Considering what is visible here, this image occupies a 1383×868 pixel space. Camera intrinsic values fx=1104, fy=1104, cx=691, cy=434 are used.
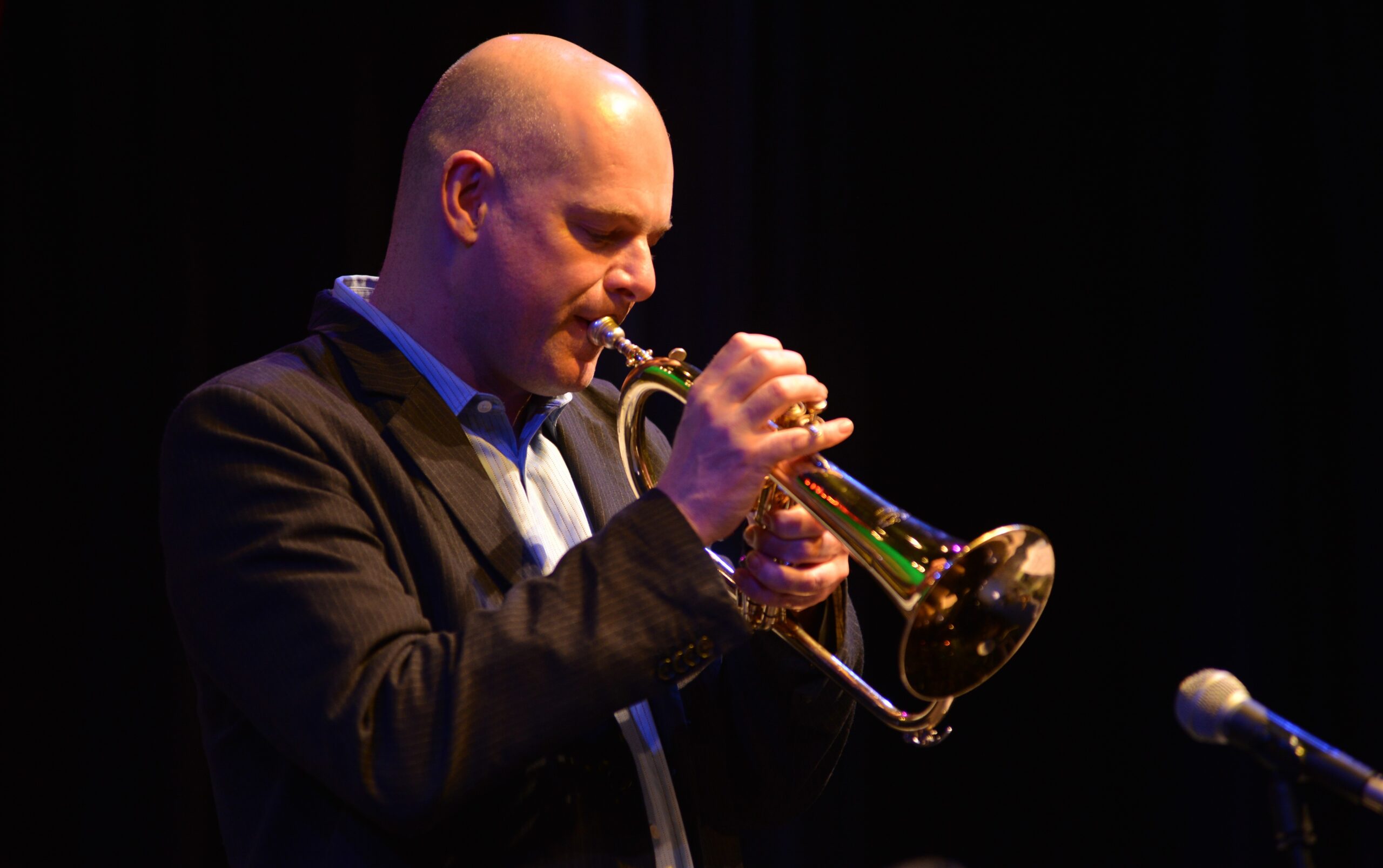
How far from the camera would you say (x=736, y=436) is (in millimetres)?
1471

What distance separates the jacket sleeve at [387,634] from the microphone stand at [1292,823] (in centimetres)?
63

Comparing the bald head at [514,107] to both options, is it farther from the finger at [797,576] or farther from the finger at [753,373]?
the finger at [797,576]

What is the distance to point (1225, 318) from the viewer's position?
11.2 feet

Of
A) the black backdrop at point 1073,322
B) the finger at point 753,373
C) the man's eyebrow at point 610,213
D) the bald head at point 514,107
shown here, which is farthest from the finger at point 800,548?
the black backdrop at point 1073,322

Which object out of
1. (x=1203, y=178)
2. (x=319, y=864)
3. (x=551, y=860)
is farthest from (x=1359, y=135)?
(x=319, y=864)

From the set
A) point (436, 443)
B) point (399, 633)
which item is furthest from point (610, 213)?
point (399, 633)

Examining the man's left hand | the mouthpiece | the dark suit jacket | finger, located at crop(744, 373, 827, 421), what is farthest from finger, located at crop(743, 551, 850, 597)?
the mouthpiece

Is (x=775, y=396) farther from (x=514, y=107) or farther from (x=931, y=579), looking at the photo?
(x=514, y=107)

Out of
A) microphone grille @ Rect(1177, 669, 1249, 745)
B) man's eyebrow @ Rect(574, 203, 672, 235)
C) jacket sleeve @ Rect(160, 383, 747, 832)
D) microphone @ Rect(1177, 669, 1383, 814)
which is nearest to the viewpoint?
microphone @ Rect(1177, 669, 1383, 814)

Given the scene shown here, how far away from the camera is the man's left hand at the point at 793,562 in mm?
1663

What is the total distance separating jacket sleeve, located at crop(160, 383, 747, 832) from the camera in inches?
53.7

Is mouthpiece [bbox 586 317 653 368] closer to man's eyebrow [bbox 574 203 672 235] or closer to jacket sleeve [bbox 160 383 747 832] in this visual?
man's eyebrow [bbox 574 203 672 235]

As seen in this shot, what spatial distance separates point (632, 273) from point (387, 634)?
2.49ft

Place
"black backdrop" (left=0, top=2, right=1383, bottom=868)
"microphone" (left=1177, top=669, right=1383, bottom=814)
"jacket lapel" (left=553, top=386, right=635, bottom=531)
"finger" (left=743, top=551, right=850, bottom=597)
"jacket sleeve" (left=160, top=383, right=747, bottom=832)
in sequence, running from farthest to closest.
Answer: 1. "black backdrop" (left=0, top=2, right=1383, bottom=868)
2. "jacket lapel" (left=553, top=386, right=635, bottom=531)
3. "finger" (left=743, top=551, right=850, bottom=597)
4. "jacket sleeve" (left=160, top=383, right=747, bottom=832)
5. "microphone" (left=1177, top=669, right=1383, bottom=814)
